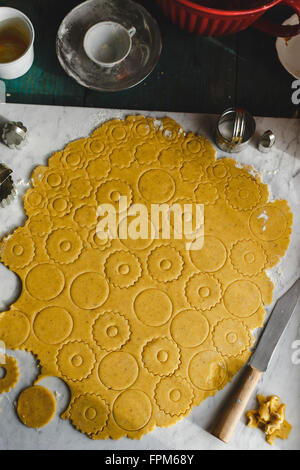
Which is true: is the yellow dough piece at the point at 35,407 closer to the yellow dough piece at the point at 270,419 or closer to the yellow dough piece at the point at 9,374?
the yellow dough piece at the point at 9,374

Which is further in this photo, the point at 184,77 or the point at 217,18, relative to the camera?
the point at 184,77

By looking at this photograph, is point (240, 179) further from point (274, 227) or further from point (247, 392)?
point (247, 392)

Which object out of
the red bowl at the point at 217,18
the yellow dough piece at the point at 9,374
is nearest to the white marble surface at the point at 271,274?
the yellow dough piece at the point at 9,374

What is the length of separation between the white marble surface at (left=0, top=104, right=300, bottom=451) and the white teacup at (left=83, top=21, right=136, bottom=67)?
0.09m

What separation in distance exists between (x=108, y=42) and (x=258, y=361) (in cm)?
57

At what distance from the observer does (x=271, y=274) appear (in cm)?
82

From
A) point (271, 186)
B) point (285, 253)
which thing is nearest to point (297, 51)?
point (271, 186)

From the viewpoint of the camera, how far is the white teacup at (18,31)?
78 centimetres

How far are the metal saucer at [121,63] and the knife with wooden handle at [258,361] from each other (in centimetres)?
43

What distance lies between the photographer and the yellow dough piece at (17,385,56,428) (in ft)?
2.44

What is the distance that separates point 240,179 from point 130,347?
33cm

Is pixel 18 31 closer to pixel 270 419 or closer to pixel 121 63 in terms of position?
pixel 121 63

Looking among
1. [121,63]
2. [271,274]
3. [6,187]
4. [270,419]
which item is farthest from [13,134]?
[270,419]
